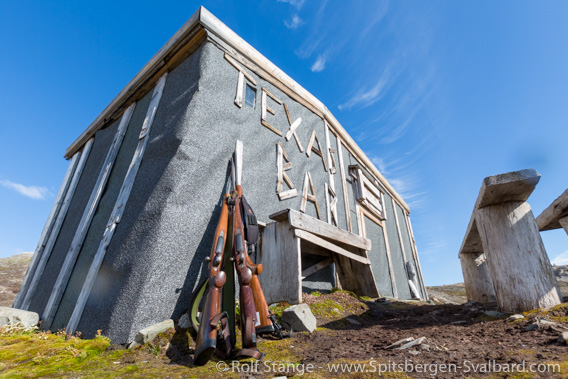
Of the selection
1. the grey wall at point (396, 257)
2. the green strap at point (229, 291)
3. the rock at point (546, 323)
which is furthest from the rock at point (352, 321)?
the grey wall at point (396, 257)

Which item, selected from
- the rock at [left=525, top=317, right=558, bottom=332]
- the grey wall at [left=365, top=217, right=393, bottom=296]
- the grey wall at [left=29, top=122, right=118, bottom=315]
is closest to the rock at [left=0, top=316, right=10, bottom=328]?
the grey wall at [left=29, top=122, right=118, bottom=315]

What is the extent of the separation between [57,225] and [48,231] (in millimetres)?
588

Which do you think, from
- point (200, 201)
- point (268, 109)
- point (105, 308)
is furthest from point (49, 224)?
point (268, 109)

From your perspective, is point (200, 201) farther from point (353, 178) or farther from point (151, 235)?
point (353, 178)

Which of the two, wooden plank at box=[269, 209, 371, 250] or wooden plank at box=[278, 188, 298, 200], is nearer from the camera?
wooden plank at box=[269, 209, 371, 250]

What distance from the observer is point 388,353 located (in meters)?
2.28

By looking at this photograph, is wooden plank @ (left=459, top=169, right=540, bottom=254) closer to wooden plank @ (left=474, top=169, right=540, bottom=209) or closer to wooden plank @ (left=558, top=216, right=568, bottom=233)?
wooden plank @ (left=474, top=169, right=540, bottom=209)

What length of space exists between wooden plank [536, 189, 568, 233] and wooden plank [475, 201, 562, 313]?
14.0 inches

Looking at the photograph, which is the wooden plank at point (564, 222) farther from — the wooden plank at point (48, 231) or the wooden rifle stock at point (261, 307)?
the wooden plank at point (48, 231)

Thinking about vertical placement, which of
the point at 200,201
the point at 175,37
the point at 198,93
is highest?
the point at 175,37

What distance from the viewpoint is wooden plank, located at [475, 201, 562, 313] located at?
2791mm

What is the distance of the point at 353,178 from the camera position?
8773 millimetres

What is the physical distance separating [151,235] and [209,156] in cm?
152

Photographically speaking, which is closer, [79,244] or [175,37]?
[79,244]
